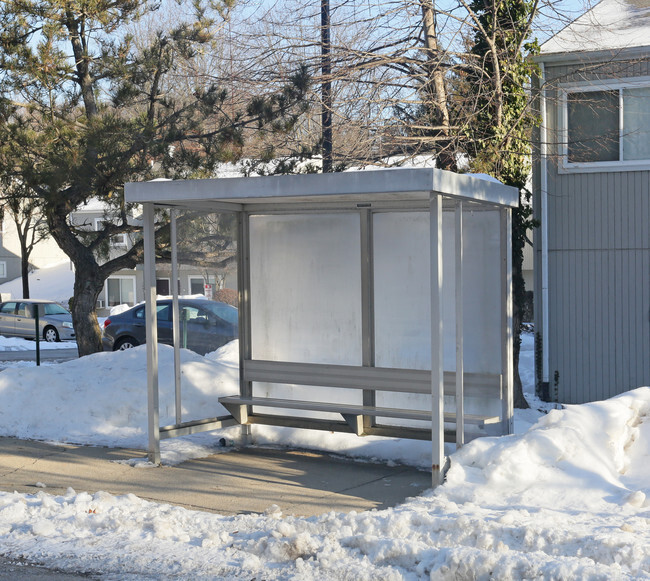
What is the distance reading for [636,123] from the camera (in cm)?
1352

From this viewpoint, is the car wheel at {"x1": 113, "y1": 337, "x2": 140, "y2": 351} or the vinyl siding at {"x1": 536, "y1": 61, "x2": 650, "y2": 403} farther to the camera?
the car wheel at {"x1": 113, "y1": 337, "x2": 140, "y2": 351}

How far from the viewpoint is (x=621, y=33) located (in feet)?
45.4

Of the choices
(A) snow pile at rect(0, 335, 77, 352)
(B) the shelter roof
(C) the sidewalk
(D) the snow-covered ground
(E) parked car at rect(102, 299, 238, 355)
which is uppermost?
(B) the shelter roof

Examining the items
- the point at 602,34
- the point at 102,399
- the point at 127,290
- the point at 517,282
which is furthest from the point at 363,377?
the point at 127,290

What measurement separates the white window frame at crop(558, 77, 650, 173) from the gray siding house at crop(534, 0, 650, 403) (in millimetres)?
15

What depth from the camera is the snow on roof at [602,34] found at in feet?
Result: 43.3

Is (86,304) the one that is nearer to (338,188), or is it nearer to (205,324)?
(205,324)

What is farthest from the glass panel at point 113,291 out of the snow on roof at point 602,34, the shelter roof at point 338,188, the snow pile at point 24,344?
the shelter roof at point 338,188

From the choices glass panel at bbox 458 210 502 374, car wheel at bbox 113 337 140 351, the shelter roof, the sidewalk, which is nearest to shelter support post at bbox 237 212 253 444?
the shelter roof

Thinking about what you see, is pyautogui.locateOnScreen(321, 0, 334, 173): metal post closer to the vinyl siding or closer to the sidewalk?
the vinyl siding

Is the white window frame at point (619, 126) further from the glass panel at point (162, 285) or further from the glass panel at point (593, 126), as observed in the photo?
the glass panel at point (162, 285)

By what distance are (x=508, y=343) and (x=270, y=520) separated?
3.16 m

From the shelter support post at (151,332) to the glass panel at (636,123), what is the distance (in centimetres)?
829

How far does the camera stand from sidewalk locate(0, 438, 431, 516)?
7008 mm
